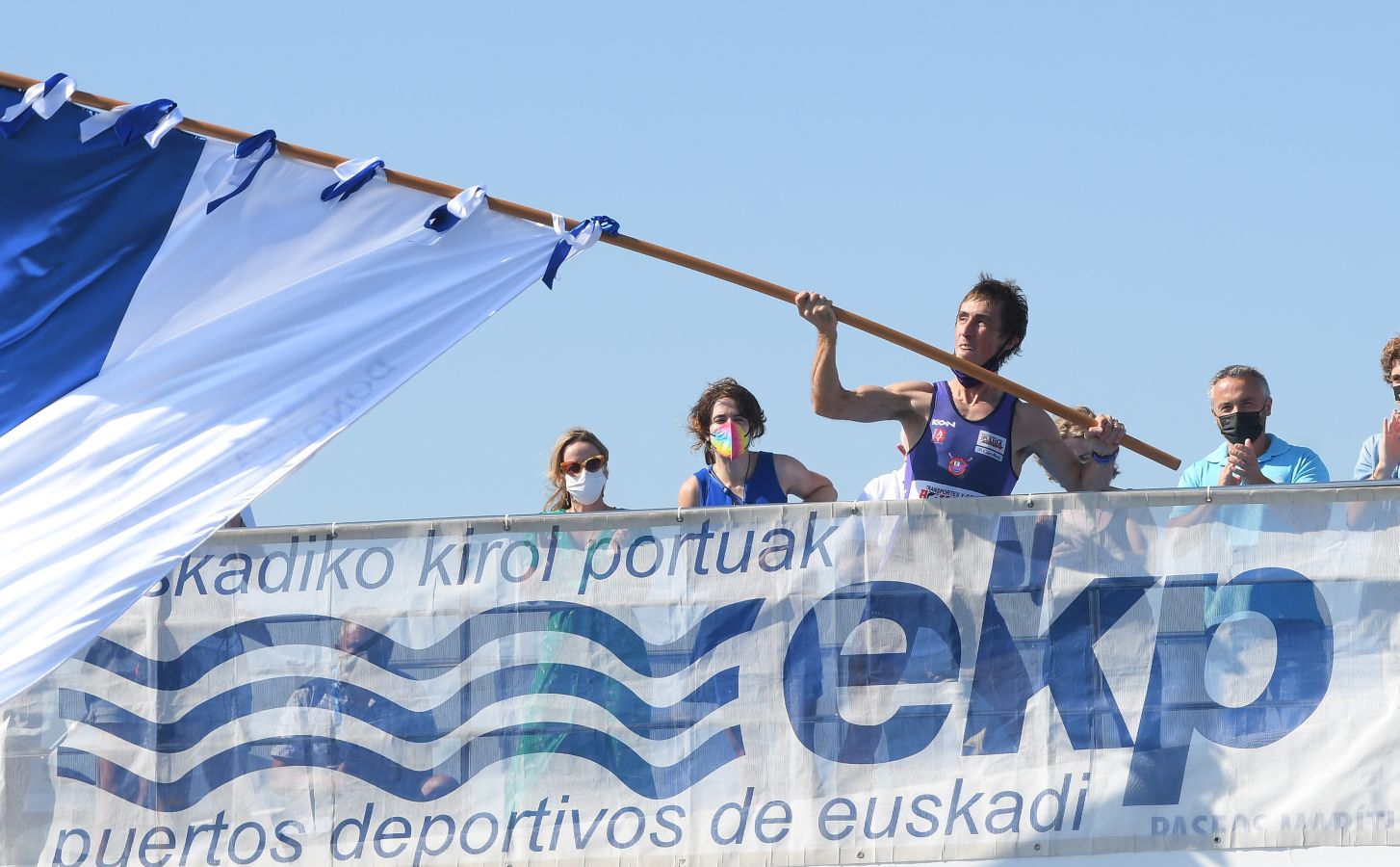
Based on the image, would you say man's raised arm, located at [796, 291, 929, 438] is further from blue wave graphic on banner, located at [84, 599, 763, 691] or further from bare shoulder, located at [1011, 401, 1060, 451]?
blue wave graphic on banner, located at [84, 599, 763, 691]

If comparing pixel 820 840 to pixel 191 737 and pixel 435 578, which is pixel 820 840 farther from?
pixel 191 737

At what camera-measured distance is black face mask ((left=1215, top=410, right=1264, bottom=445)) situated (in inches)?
327

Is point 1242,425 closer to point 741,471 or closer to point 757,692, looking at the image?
point 741,471

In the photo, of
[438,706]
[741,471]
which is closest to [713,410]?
[741,471]

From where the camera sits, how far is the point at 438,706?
298 inches

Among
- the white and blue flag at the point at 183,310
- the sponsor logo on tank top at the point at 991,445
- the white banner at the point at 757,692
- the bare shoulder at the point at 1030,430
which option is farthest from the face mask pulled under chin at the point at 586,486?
the bare shoulder at the point at 1030,430

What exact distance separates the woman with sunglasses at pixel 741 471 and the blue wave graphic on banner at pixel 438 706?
1182mm

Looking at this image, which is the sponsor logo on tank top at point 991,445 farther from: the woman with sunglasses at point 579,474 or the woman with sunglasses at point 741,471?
the woman with sunglasses at point 579,474

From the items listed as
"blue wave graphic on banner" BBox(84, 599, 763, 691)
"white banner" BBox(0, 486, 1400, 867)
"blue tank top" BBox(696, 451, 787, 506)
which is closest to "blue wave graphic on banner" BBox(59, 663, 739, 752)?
"white banner" BBox(0, 486, 1400, 867)

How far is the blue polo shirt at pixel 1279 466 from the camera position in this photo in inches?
324

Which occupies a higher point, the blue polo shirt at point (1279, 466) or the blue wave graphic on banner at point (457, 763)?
the blue polo shirt at point (1279, 466)

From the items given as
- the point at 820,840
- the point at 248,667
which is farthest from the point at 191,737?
the point at 820,840

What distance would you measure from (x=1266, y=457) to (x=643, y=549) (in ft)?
8.74

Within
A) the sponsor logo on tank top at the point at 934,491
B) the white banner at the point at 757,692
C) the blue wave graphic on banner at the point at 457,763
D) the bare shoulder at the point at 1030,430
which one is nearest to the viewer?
the white banner at the point at 757,692
